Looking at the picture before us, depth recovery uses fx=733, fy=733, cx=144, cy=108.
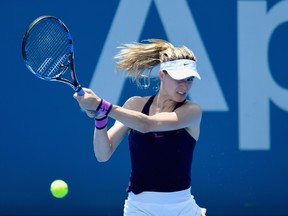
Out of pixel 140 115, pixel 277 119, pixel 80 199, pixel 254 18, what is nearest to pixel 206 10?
pixel 254 18

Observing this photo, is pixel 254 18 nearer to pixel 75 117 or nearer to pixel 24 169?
pixel 75 117

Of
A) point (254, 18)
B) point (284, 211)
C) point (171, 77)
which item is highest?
point (254, 18)

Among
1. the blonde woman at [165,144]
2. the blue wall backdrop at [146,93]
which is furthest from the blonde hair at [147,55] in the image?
the blue wall backdrop at [146,93]

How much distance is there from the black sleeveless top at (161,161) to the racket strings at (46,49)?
0.72 meters

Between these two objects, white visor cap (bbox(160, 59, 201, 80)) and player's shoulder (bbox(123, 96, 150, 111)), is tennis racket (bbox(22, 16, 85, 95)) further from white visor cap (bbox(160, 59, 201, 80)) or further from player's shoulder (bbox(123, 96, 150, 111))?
white visor cap (bbox(160, 59, 201, 80))

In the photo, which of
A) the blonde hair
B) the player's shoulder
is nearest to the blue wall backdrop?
the blonde hair

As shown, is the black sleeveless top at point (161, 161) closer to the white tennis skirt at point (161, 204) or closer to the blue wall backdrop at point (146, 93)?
the white tennis skirt at point (161, 204)

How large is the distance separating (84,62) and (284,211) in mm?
2035

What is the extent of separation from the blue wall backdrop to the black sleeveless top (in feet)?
6.76

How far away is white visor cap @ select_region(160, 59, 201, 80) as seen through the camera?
149 inches

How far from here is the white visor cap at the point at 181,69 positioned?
3.78 meters

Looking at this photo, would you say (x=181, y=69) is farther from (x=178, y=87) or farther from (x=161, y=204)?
(x=161, y=204)

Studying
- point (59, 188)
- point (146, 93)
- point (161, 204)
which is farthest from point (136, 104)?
point (146, 93)

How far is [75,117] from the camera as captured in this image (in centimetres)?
591
